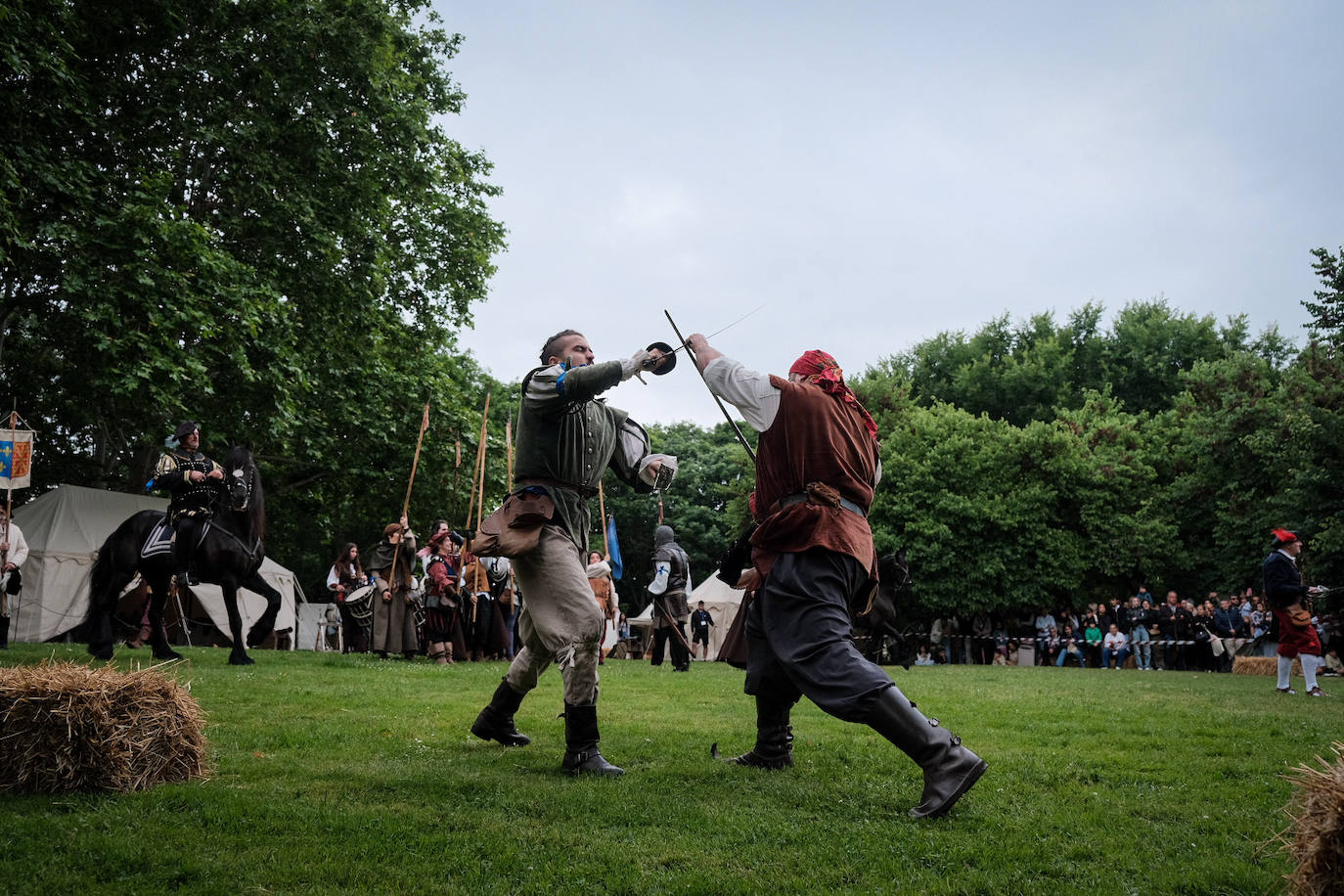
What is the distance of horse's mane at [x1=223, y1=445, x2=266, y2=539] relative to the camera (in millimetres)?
11734

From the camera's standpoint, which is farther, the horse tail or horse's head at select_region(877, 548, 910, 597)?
horse's head at select_region(877, 548, 910, 597)

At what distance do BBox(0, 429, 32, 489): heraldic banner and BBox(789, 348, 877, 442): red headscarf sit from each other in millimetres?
13255

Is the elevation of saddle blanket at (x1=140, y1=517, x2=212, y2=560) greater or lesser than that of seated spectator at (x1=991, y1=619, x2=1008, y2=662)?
greater

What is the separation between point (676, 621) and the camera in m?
16.9

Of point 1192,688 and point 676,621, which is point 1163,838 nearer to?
point 1192,688

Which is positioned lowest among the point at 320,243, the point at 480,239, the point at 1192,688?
the point at 1192,688

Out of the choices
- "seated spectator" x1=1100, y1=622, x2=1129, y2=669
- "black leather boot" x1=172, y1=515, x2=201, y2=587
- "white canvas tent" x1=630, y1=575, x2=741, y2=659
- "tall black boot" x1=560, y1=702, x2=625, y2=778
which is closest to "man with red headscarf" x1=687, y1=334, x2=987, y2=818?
"tall black boot" x1=560, y1=702, x2=625, y2=778

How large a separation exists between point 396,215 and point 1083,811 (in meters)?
19.2

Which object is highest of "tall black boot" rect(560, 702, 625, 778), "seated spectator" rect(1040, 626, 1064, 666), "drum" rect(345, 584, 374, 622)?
"drum" rect(345, 584, 374, 622)

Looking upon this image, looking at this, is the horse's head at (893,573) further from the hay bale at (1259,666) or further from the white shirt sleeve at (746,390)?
the white shirt sleeve at (746,390)

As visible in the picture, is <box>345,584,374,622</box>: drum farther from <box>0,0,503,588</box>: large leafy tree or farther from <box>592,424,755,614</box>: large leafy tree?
<box>592,424,755,614</box>: large leafy tree

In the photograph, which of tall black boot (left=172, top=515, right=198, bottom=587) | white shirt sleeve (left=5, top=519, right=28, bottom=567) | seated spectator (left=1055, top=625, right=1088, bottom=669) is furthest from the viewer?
seated spectator (left=1055, top=625, right=1088, bottom=669)

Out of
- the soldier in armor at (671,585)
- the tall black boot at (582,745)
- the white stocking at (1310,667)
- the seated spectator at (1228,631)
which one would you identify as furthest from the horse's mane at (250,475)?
the seated spectator at (1228,631)

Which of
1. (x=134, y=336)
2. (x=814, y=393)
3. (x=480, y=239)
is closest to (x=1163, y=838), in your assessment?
(x=814, y=393)
